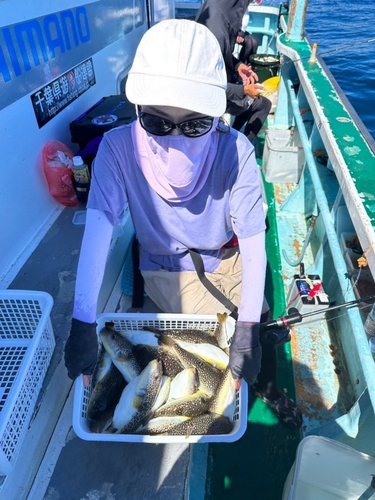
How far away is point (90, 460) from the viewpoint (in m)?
1.74

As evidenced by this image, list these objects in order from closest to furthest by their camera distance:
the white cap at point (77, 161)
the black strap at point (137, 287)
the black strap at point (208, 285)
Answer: the black strap at point (208, 285) → the black strap at point (137, 287) → the white cap at point (77, 161)

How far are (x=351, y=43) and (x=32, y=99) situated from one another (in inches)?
410

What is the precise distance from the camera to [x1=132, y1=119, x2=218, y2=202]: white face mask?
1.54 metres

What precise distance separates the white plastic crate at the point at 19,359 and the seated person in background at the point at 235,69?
3239 millimetres

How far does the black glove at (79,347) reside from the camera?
1693 millimetres

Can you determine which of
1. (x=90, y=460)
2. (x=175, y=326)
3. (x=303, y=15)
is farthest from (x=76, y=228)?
(x=303, y=15)

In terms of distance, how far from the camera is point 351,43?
32.7ft

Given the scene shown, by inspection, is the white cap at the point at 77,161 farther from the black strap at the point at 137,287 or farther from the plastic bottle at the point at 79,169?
the black strap at the point at 137,287

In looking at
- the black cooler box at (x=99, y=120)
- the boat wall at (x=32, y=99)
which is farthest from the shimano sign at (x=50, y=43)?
the black cooler box at (x=99, y=120)

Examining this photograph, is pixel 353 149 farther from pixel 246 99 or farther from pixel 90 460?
pixel 90 460

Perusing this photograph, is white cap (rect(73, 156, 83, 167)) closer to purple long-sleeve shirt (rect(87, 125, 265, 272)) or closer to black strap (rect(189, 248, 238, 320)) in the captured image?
purple long-sleeve shirt (rect(87, 125, 265, 272))

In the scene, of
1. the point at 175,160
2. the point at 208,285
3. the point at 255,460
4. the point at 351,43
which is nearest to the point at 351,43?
the point at 351,43

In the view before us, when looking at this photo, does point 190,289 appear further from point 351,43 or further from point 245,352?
point 351,43

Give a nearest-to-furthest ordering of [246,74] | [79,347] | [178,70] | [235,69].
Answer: [178,70] → [79,347] → [246,74] → [235,69]
